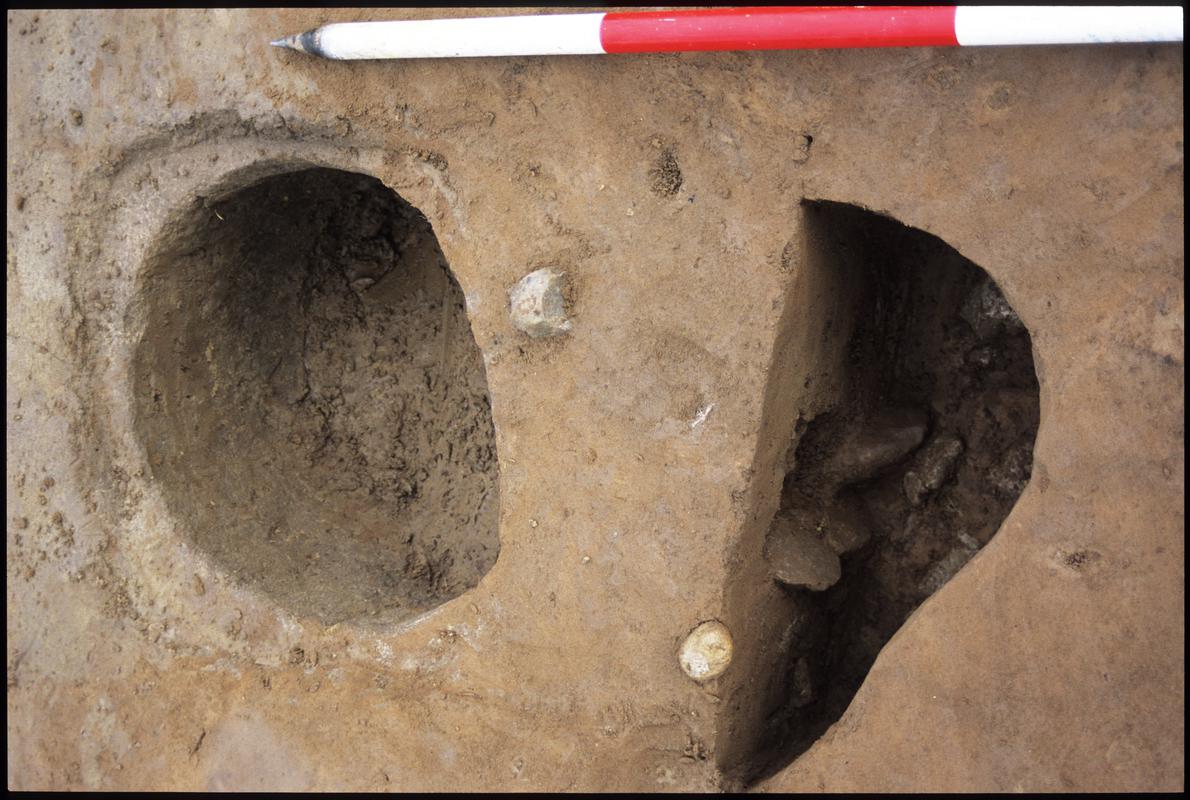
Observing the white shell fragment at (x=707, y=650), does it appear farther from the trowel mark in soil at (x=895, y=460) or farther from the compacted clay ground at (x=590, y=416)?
the trowel mark in soil at (x=895, y=460)

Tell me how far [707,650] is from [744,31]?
3.52 feet

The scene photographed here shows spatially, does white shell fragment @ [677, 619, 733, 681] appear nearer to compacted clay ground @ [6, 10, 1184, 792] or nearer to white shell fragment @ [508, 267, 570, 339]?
compacted clay ground @ [6, 10, 1184, 792]

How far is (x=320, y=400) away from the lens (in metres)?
2.85

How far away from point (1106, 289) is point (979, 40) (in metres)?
0.43

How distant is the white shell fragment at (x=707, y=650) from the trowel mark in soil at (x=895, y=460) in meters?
0.22

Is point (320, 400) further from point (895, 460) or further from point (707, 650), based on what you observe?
point (895, 460)

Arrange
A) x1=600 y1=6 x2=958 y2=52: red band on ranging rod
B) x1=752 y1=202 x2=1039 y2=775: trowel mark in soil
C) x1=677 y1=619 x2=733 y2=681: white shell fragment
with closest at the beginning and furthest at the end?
x1=600 y1=6 x2=958 y2=52: red band on ranging rod < x1=677 y1=619 x2=733 y2=681: white shell fragment < x1=752 y1=202 x2=1039 y2=775: trowel mark in soil

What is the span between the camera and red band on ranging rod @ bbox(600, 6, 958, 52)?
181cm

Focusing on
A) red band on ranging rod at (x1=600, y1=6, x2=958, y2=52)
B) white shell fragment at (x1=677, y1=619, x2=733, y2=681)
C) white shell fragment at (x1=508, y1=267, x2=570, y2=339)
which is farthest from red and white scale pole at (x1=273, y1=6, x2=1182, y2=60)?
white shell fragment at (x1=677, y1=619, x2=733, y2=681)

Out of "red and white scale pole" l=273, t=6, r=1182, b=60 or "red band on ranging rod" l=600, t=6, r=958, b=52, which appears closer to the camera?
"red and white scale pole" l=273, t=6, r=1182, b=60

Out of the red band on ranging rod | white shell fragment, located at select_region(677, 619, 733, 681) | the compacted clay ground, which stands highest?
the red band on ranging rod

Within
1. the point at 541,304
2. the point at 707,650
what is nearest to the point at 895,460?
the point at 707,650

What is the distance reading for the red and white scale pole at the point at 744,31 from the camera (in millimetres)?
1709

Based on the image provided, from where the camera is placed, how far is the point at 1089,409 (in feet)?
5.98
